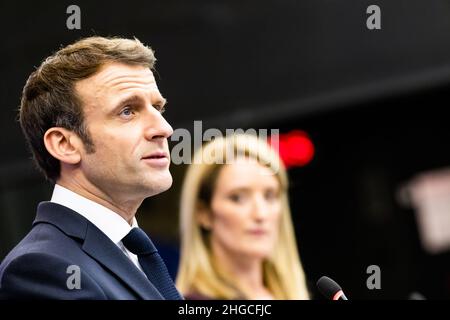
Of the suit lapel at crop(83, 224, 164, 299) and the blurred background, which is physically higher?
the blurred background

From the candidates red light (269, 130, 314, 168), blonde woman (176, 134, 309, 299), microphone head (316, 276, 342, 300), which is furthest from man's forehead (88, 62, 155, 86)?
red light (269, 130, 314, 168)

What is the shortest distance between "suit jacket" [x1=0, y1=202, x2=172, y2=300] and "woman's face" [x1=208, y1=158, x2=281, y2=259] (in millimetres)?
1617

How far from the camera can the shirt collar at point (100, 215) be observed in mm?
2477

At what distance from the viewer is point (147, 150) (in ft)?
8.18

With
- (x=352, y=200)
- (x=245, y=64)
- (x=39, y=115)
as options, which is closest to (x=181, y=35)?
(x=245, y=64)

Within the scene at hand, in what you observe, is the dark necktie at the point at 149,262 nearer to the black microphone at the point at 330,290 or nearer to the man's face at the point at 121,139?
the man's face at the point at 121,139

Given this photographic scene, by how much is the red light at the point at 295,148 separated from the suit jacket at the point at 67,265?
→ 4.36 metres

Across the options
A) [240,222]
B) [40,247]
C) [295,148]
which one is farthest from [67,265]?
[295,148]

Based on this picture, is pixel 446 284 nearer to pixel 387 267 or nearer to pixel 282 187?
pixel 387 267

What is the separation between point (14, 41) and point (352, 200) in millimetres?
2675

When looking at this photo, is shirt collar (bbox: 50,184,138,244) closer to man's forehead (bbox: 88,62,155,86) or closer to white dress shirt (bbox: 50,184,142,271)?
white dress shirt (bbox: 50,184,142,271)

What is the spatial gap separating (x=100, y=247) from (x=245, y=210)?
5.64ft

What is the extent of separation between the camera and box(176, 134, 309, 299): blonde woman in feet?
13.1

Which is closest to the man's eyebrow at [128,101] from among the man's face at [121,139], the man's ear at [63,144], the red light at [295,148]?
the man's face at [121,139]
